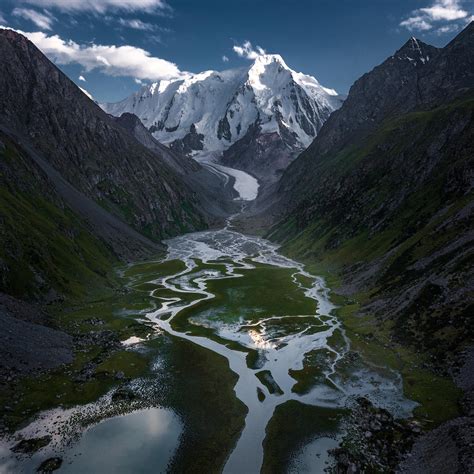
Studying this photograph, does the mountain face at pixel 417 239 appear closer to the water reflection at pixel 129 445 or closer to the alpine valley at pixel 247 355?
the alpine valley at pixel 247 355

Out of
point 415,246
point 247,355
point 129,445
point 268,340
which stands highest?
point 415,246

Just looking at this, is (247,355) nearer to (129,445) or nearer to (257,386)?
(257,386)

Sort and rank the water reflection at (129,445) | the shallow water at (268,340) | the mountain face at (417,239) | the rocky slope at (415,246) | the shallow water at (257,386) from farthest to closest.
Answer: the mountain face at (417,239)
the rocky slope at (415,246)
the shallow water at (268,340)
the shallow water at (257,386)
the water reflection at (129,445)

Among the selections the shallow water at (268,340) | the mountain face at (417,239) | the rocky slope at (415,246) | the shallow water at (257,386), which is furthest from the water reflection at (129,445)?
the mountain face at (417,239)

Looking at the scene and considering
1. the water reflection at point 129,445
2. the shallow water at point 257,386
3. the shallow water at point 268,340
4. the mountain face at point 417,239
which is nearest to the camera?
the water reflection at point 129,445

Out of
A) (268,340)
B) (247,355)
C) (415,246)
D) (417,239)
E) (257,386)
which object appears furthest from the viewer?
(417,239)

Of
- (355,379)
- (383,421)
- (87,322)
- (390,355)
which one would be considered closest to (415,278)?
(390,355)

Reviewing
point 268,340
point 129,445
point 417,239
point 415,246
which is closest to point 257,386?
point 268,340

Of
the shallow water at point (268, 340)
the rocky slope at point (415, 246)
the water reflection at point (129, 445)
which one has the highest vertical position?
the rocky slope at point (415, 246)

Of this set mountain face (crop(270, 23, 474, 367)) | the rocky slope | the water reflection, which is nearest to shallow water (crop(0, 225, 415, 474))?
the water reflection

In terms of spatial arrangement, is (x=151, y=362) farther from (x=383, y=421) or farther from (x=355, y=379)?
(x=383, y=421)

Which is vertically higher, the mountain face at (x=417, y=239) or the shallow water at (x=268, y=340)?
the mountain face at (x=417, y=239)
